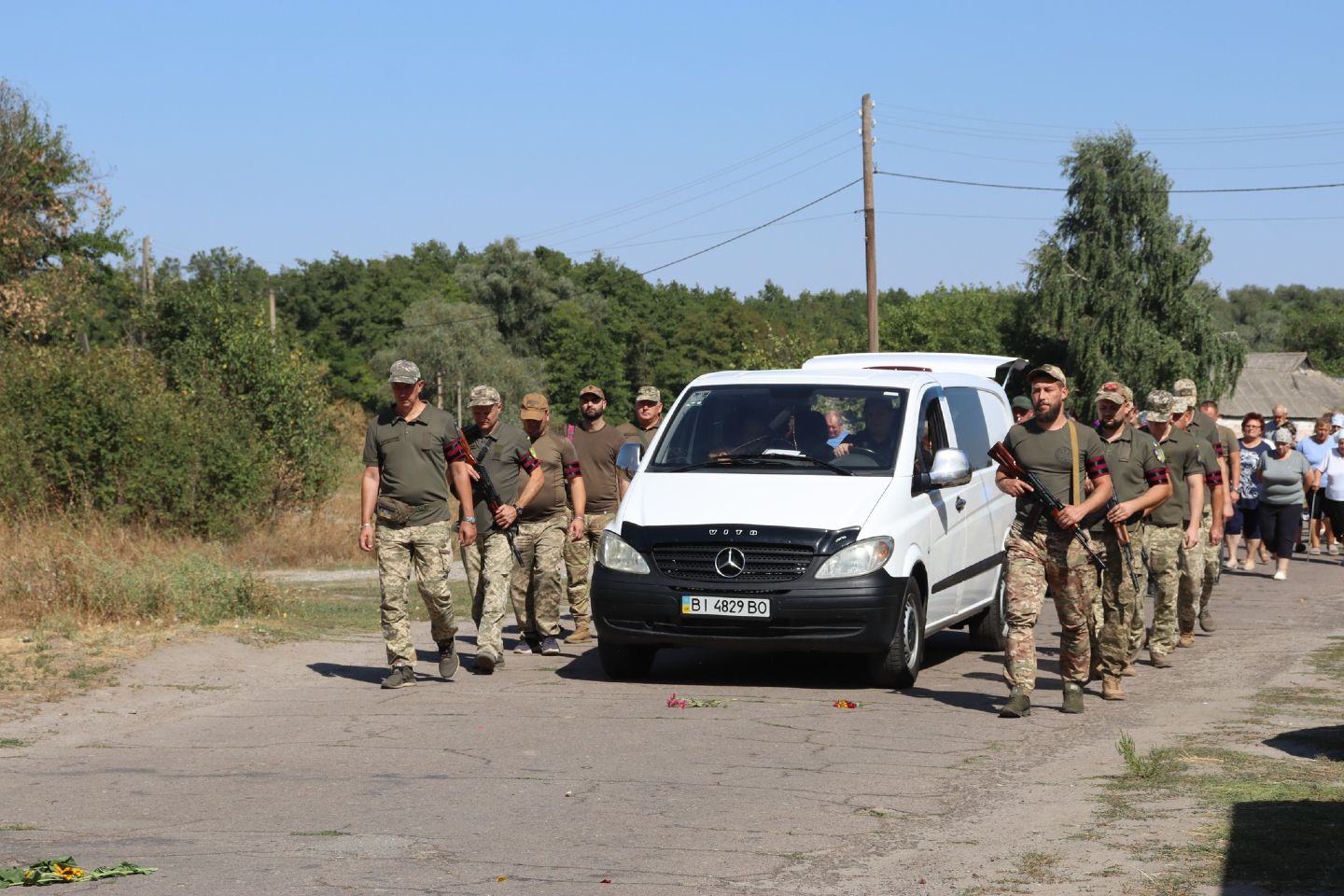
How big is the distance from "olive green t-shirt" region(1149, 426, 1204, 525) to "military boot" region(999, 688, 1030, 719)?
11.8 feet

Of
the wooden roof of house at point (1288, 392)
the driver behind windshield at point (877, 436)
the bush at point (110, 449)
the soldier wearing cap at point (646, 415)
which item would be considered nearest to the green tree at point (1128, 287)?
the wooden roof of house at point (1288, 392)

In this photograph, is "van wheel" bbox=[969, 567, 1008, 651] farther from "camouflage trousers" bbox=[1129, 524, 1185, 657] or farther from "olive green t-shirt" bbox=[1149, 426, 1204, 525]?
"olive green t-shirt" bbox=[1149, 426, 1204, 525]

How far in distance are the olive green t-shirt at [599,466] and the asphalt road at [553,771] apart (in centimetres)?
147

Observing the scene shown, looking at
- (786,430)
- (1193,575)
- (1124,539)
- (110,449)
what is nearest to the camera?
(1124,539)

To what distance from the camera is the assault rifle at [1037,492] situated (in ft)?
32.5

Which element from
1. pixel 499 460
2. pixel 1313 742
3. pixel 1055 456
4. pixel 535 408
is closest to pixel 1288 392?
pixel 535 408

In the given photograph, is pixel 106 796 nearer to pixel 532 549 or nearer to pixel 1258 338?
pixel 532 549

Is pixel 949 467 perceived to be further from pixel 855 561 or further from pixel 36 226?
pixel 36 226

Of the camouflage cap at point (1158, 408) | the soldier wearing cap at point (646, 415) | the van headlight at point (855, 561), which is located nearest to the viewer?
the van headlight at point (855, 561)

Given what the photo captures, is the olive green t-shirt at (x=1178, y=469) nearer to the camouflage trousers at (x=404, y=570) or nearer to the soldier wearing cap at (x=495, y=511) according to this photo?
the soldier wearing cap at (x=495, y=511)

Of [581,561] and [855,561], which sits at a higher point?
[855,561]

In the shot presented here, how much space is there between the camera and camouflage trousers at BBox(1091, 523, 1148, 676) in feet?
34.6

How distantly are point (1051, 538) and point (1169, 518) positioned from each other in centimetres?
329

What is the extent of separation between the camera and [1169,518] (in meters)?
13.0
